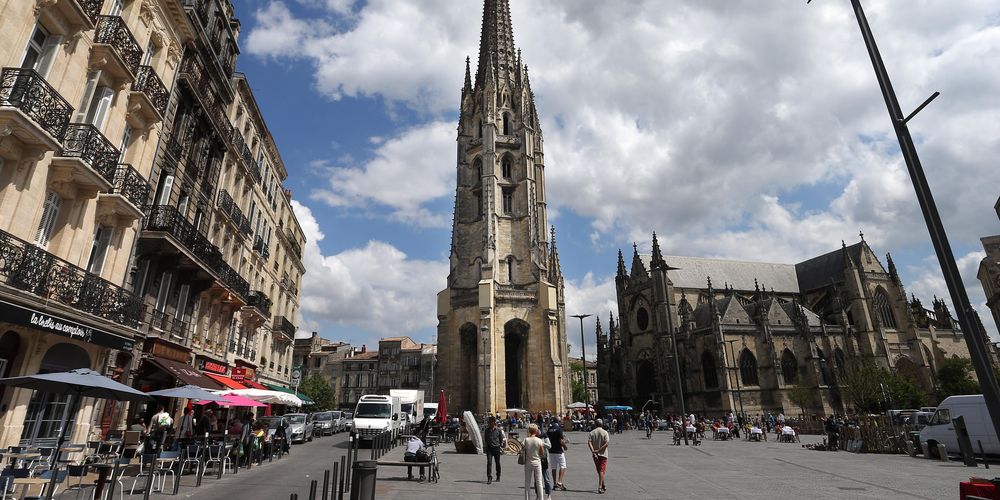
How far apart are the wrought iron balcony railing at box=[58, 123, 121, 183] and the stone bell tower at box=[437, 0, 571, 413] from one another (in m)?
24.4

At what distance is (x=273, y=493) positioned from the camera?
8.56 metres

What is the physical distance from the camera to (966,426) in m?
15.3

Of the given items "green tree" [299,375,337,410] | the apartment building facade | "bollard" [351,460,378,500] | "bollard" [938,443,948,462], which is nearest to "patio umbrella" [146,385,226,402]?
the apartment building facade

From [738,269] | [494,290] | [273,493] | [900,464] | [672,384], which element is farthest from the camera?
[738,269]

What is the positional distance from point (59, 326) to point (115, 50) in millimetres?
6227

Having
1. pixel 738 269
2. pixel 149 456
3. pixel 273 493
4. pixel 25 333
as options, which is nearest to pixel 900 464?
pixel 273 493

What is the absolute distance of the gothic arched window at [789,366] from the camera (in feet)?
131

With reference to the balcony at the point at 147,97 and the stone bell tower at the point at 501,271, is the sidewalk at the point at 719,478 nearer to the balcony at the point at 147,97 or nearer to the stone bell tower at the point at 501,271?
the balcony at the point at 147,97

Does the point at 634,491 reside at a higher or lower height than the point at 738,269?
lower

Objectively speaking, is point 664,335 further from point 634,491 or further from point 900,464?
point 634,491

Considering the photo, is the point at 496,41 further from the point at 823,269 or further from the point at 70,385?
the point at 70,385

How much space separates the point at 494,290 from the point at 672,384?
60.9ft

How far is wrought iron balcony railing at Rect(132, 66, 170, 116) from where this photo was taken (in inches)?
486

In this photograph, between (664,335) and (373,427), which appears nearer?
(373,427)
